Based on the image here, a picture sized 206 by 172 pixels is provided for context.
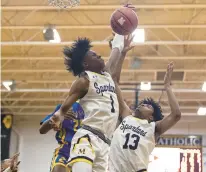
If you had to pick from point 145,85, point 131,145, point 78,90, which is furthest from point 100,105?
point 145,85

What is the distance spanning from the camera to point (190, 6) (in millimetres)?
10734

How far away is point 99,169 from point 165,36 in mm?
9385

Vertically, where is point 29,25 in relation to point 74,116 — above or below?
above

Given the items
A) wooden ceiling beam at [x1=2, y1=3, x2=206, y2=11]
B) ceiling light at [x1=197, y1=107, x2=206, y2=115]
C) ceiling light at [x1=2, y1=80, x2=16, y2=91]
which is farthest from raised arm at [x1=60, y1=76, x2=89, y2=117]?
ceiling light at [x1=197, y1=107, x2=206, y2=115]

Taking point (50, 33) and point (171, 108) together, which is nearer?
point (171, 108)

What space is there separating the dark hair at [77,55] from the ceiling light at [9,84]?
36.7 ft

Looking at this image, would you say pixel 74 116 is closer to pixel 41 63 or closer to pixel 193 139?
pixel 41 63

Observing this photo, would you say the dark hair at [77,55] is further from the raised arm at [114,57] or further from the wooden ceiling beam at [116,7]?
the wooden ceiling beam at [116,7]

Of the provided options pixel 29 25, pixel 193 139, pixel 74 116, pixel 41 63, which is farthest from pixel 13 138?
pixel 74 116

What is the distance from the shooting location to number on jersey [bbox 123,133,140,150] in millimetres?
4535

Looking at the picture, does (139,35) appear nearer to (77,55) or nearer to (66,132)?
(66,132)

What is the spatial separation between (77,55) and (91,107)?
1.84 feet

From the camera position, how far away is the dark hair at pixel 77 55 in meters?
4.20

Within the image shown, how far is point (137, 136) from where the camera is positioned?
461 cm
